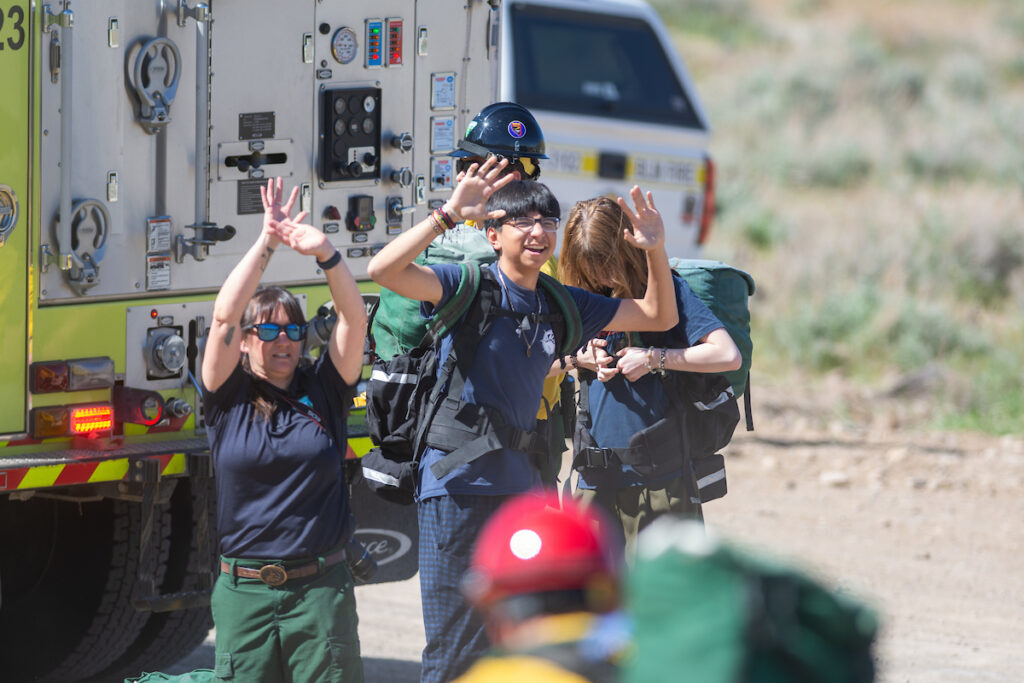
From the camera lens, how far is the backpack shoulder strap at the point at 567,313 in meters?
4.46

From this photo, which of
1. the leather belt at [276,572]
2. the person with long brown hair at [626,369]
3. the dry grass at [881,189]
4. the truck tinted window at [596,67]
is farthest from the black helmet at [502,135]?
the dry grass at [881,189]

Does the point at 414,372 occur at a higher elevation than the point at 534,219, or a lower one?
lower

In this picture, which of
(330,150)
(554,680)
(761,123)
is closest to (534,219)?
(330,150)

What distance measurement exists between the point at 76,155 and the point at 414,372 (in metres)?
1.44

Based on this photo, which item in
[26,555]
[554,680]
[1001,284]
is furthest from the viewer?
[1001,284]

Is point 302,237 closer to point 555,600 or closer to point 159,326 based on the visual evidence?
point 159,326

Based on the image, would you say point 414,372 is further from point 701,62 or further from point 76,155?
point 701,62

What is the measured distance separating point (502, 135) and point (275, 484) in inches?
60.5

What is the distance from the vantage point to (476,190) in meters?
4.21

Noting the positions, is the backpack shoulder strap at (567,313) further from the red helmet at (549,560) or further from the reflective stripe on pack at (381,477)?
the red helmet at (549,560)

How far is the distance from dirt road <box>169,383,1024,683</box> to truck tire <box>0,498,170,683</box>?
855 millimetres

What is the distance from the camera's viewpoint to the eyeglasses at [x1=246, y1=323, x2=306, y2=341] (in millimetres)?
4070

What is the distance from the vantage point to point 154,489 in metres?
5.20

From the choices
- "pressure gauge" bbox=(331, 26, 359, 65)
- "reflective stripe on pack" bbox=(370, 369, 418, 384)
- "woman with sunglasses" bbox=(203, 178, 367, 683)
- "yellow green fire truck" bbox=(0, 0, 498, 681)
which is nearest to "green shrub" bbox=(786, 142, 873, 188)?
"yellow green fire truck" bbox=(0, 0, 498, 681)
